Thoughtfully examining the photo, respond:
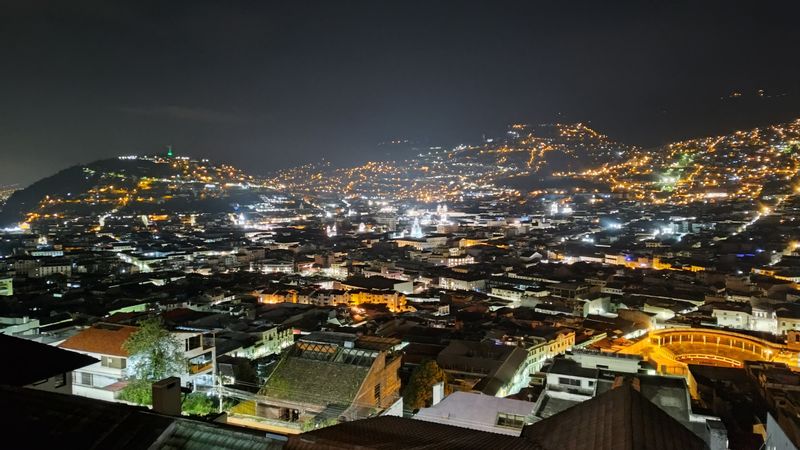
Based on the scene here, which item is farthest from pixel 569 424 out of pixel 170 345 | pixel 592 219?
pixel 592 219

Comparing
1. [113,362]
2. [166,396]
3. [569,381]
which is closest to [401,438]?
[166,396]

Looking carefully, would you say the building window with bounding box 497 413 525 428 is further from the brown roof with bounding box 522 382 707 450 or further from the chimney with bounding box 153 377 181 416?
the chimney with bounding box 153 377 181 416

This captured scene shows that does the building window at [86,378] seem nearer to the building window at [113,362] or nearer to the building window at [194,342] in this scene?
the building window at [113,362]

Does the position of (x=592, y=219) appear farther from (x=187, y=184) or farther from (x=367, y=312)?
(x=187, y=184)

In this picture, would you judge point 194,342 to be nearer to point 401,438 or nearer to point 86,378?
point 86,378

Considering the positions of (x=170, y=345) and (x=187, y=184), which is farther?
(x=187, y=184)

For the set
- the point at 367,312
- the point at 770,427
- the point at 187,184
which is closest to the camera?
the point at 770,427
